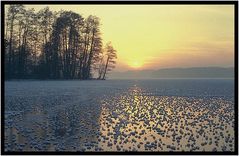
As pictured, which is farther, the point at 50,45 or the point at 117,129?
the point at 50,45

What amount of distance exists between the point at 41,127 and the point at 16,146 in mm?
2581

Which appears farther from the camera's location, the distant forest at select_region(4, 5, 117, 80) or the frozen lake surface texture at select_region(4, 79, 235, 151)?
the distant forest at select_region(4, 5, 117, 80)

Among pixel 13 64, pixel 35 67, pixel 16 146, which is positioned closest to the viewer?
pixel 16 146

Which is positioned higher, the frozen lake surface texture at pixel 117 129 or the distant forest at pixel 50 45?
the distant forest at pixel 50 45

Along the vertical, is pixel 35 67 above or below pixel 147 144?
above

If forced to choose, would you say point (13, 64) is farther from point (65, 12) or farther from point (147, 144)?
point (147, 144)

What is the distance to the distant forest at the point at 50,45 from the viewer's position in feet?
150

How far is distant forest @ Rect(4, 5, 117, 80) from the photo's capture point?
45.7m

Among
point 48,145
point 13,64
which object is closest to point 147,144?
point 48,145

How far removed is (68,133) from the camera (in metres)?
10.4

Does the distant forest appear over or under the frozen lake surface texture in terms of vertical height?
over

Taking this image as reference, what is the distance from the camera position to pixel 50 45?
172 ft

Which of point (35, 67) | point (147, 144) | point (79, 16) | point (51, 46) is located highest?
point (79, 16)

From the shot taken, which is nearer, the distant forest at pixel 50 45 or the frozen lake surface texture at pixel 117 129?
the frozen lake surface texture at pixel 117 129
